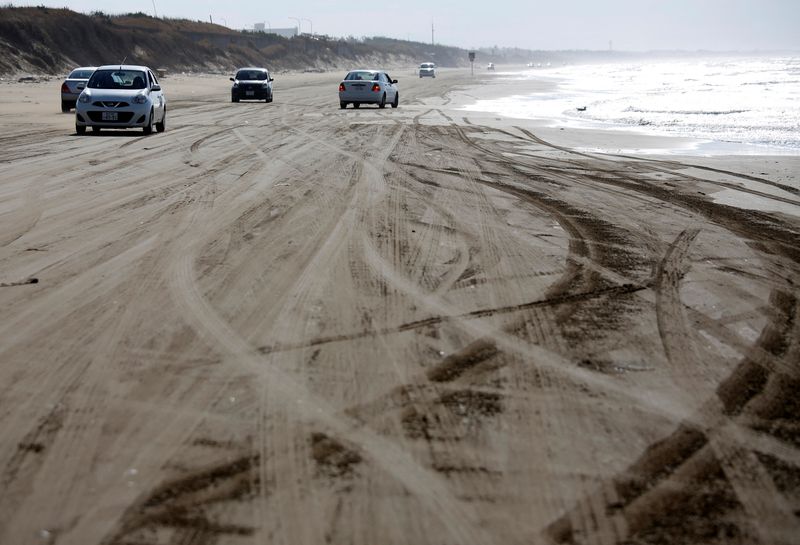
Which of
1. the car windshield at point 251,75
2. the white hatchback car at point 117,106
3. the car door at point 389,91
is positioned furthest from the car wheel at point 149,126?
the car windshield at point 251,75

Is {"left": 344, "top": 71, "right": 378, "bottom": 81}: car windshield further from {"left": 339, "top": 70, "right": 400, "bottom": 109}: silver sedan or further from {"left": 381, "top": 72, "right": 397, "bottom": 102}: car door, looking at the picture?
{"left": 381, "top": 72, "right": 397, "bottom": 102}: car door

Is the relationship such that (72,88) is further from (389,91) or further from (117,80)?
(389,91)

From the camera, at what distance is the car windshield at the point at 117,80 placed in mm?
22297

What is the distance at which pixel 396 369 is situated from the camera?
5.16m

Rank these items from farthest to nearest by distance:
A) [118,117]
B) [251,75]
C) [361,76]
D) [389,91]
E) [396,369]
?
1. [251,75]
2. [389,91]
3. [361,76]
4. [118,117]
5. [396,369]

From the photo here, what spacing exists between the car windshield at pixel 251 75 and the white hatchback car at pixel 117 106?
16.7 meters

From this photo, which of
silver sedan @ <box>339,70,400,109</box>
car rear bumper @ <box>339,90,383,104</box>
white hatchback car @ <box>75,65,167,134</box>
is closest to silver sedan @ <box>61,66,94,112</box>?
white hatchback car @ <box>75,65,167,134</box>

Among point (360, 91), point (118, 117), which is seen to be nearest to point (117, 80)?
point (118, 117)

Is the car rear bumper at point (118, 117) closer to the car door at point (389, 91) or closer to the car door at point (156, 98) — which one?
the car door at point (156, 98)

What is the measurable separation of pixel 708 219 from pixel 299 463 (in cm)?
790

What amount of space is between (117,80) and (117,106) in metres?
1.44

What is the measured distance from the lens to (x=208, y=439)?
418 centimetres

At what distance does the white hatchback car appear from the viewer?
21.3 m

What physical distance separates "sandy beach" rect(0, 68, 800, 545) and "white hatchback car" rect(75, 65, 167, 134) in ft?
33.0
